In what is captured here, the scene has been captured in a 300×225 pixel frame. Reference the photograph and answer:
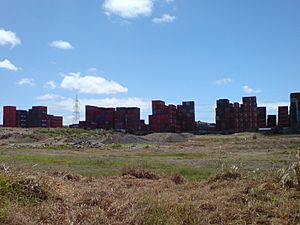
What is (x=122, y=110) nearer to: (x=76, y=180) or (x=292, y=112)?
(x=292, y=112)

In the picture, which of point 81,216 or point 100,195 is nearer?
point 81,216

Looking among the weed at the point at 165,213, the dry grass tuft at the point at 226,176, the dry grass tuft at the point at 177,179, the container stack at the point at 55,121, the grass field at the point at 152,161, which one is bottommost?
the grass field at the point at 152,161

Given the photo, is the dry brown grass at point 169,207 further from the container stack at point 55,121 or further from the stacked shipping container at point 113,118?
the container stack at point 55,121

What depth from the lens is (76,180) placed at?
13.3 metres

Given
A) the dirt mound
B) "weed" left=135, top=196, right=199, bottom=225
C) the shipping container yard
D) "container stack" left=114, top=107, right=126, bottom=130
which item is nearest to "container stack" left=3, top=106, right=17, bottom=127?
the shipping container yard

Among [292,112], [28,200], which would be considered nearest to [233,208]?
[28,200]

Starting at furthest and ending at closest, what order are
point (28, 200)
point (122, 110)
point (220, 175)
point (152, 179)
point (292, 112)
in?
1. point (122, 110)
2. point (292, 112)
3. point (152, 179)
4. point (220, 175)
5. point (28, 200)

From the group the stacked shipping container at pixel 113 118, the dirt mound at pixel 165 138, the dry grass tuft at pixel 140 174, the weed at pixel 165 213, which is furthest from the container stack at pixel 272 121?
the weed at pixel 165 213

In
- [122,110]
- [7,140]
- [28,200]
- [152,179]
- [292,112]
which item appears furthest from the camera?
[122,110]

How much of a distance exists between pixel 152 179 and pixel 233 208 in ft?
22.3

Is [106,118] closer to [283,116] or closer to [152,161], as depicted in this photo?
[283,116]

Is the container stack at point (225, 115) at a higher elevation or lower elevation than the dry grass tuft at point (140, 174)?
higher

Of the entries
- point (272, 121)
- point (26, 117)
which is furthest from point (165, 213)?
point (26, 117)

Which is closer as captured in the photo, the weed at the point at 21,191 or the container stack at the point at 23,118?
the weed at the point at 21,191
